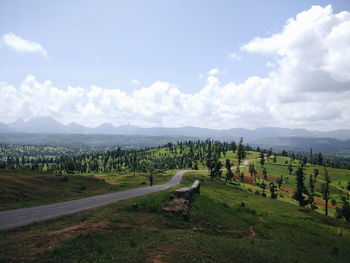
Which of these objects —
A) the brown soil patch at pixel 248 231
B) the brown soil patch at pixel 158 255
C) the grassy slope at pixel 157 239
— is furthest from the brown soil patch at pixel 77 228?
the brown soil patch at pixel 248 231

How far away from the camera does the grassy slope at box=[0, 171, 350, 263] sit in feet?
63.2

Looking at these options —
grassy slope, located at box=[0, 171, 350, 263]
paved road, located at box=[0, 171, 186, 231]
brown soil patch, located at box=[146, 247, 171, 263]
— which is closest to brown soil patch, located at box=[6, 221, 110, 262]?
grassy slope, located at box=[0, 171, 350, 263]

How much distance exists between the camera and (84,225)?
24.9 meters

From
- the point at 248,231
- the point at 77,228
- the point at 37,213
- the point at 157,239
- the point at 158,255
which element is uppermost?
the point at 77,228

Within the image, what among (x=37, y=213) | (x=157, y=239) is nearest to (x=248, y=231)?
(x=157, y=239)

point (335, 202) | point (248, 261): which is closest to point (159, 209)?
point (248, 261)

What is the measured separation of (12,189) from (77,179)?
127ft

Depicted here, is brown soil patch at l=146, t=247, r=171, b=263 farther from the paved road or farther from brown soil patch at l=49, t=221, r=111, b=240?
the paved road

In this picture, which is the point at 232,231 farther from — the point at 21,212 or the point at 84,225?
the point at 21,212

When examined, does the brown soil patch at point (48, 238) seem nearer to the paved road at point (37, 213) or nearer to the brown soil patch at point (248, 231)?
the paved road at point (37, 213)

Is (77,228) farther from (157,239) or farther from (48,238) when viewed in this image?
(157,239)

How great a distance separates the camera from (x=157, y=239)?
24016 millimetres

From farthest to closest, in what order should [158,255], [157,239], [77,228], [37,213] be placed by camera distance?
[37,213] < [157,239] < [77,228] < [158,255]

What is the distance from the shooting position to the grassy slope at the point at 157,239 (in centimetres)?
1927
